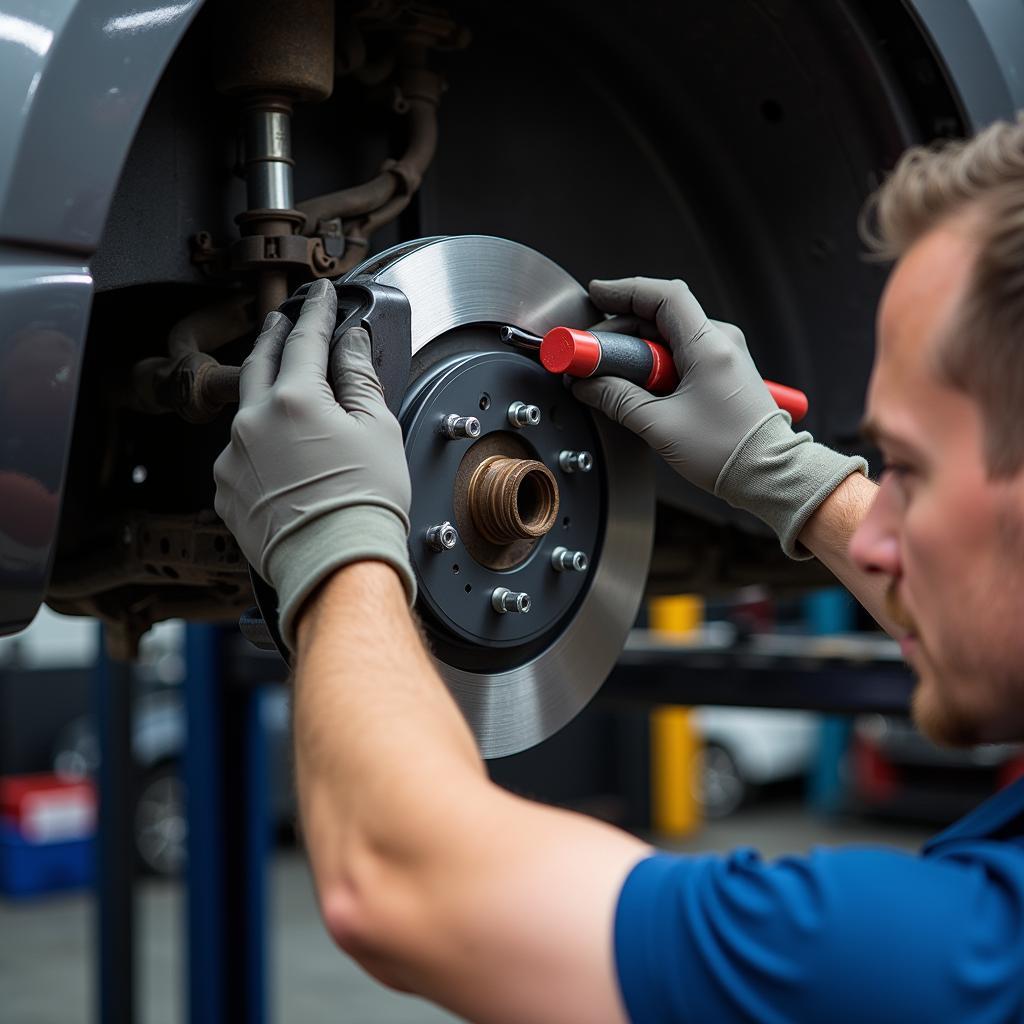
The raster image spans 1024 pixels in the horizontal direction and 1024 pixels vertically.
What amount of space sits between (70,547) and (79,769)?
3588 millimetres

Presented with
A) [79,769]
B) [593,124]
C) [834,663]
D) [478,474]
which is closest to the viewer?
[478,474]

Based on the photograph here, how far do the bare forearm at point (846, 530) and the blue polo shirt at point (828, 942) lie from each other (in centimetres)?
37

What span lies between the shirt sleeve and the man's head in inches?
3.4

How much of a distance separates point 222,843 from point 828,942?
1913 mm

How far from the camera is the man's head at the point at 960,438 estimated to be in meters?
0.57

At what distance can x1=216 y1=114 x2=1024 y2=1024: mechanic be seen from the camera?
52 centimetres

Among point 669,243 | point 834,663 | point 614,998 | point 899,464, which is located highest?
point 669,243

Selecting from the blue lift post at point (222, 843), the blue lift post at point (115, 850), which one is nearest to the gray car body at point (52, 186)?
the blue lift post at point (222, 843)

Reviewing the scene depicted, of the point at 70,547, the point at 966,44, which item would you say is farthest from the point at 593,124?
the point at 70,547

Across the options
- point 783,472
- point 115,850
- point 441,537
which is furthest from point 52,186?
point 115,850

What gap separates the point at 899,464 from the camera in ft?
2.03

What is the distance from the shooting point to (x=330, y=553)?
0.68 meters

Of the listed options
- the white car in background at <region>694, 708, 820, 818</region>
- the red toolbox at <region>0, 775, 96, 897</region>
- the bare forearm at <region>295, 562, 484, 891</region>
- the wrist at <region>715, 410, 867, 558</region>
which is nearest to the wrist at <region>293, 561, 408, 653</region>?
the bare forearm at <region>295, 562, 484, 891</region>

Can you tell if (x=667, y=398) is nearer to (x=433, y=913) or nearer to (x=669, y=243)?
(x=669, y=243)
